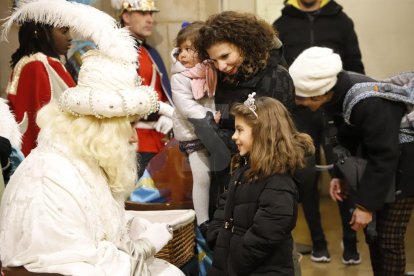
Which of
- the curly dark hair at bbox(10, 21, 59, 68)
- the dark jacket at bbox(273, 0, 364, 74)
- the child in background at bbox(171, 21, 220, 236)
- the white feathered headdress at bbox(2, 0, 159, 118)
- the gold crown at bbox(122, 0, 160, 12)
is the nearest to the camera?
the white feathered headdress at bbox(2, 0, 159, 118)

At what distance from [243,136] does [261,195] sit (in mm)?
311

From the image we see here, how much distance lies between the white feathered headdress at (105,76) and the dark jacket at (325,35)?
8.03 ft

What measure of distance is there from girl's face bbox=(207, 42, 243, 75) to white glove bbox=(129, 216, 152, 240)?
2.83ft

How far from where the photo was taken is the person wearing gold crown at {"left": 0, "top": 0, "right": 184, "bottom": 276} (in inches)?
98.2

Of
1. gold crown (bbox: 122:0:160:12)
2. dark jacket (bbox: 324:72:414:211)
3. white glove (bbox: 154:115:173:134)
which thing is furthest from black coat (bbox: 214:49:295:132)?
gold crown (bbox: 122:0:160:12)

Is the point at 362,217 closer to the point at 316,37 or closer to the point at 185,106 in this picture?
the point at 185,106

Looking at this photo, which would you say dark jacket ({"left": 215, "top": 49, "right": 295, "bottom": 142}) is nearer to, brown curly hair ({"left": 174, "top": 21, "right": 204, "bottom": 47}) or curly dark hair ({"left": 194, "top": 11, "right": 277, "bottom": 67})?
curly dark hair ({"left": 194, "top": 11, "right": 277, "bottom": 67})

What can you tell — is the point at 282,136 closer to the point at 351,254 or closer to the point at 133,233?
the point at 133,233

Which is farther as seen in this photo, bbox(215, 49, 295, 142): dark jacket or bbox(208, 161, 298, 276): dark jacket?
bbox(215, 49, 295, 142): dark jacket

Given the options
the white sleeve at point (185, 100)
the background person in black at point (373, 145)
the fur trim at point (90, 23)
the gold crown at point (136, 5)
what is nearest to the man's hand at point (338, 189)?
the background person in black at point (373, 145)

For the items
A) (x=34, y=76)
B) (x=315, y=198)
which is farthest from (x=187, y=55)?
(x=315, y=198)

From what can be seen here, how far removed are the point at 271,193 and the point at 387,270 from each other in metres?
1.20

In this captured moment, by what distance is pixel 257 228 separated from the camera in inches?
114

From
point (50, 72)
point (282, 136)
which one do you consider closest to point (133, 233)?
point (282, 136)
